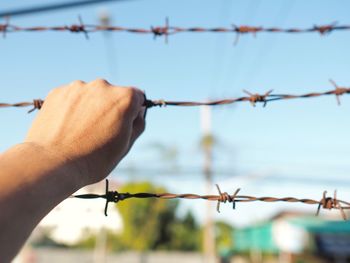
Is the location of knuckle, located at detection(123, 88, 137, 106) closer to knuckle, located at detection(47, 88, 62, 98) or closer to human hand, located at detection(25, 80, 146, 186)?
human hand, located at detection(25, 80, 146, 186)

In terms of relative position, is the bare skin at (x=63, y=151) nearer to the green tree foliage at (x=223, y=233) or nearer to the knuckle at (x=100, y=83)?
the knuckle at (x=100, y=83)

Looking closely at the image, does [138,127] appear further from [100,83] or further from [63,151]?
[63,151]

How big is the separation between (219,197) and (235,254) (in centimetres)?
4151

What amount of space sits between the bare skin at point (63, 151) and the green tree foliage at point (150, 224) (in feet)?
113

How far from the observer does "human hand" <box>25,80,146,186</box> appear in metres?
1.26

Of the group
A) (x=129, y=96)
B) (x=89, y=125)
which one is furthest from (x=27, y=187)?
(x=129, y=96)

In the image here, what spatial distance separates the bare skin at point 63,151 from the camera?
986 mm

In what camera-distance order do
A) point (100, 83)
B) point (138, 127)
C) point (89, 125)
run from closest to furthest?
1. point (89, 125)
2. point (100, 83)
3. point (138, 127)

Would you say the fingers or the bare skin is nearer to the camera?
the bare skin

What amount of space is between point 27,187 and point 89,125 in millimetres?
348

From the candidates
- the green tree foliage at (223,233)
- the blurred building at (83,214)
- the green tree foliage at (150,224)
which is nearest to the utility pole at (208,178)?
the blurred building at (83,214)

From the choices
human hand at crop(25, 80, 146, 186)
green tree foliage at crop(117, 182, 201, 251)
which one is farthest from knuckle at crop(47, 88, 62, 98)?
green tree foliage at crop(117, 182, 201, 251)

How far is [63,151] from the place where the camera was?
3.99ft

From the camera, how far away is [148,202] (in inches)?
1563
